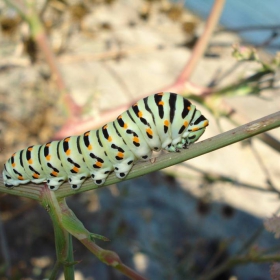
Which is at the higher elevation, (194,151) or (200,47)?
(200,47)

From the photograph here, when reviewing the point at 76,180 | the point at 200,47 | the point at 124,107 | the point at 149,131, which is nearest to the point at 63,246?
the point at 76,180

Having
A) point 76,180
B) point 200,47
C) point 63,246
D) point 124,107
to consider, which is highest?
point 200,47

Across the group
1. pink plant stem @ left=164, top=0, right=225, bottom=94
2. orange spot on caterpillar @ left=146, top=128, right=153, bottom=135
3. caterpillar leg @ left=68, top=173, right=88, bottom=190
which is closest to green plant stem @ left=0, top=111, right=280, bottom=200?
caterpillar leg @ left=68, top=173, right=88, bottom=190

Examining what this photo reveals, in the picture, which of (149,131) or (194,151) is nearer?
(194,151)

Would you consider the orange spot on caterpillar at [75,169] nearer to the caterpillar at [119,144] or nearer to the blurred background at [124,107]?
the caterpillar at [119,144]

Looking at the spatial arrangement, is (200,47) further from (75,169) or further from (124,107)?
(75,169)

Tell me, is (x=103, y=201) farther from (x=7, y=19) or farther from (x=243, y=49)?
(x=7, y=19)

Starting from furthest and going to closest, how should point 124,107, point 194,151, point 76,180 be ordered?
point 124,107
point 76,180
point 194,151
